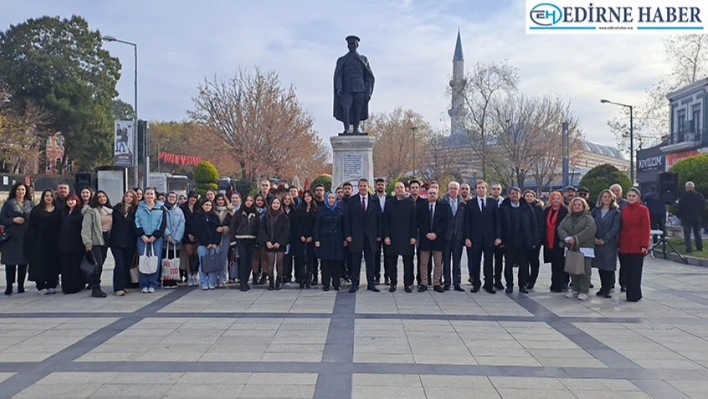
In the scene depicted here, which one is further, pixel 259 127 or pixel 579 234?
pixel 259 127

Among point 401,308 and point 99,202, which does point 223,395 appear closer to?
point 401,308

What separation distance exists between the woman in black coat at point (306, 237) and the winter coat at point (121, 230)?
278cm

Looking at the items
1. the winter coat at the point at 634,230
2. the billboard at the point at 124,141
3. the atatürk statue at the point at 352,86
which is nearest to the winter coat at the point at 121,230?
the atatürk statue at the point at 352,86

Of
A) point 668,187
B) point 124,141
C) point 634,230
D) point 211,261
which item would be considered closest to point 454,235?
point 634,230

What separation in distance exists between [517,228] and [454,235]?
105 cm

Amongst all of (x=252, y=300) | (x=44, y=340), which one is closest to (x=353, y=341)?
(x=252, y=300)

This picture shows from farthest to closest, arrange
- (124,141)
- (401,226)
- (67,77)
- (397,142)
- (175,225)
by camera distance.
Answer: (397,142) < (67,77) < (124,141) < (175,225) < (401,226)

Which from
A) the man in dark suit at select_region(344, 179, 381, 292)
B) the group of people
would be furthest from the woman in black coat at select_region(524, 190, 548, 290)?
the man in dark suit at select_region(344, 179, 381, 292)

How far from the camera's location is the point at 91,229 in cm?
912

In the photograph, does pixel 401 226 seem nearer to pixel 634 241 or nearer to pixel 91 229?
pixel 634 241

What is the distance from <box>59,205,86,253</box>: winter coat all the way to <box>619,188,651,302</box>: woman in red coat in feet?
28.9

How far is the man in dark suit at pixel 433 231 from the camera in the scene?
948 cm

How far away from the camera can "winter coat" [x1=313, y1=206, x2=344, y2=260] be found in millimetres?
9477

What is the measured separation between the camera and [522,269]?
964cm
